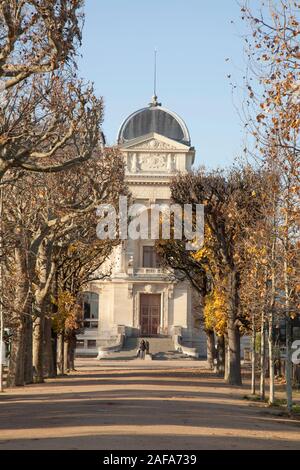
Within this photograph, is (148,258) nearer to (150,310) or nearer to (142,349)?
(150,310)

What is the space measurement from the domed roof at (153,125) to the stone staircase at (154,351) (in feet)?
73.5

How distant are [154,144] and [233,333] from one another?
5840 centimetres

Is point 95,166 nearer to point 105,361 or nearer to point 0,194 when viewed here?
point 0,194

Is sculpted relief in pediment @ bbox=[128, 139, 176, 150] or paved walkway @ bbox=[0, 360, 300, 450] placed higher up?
sculpted relief in pediment @ bbox=[128, 139, 176, 150]

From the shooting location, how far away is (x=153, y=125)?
10512cm

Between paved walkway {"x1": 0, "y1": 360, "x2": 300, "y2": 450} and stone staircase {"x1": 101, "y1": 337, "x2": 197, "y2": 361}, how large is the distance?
4507 cm

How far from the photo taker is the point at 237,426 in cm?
2261

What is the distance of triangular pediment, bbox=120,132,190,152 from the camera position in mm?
101875

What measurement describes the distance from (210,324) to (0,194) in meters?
19.9

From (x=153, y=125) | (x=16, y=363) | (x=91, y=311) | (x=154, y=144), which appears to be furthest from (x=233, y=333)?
(x=153, y=125)

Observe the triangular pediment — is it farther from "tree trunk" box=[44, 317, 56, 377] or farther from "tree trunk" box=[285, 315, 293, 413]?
"tree trunk" box=[285, 315, 293, 413]

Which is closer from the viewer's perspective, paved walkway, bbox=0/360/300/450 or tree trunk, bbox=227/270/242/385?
paved walkway, bbox=0/360/300/450

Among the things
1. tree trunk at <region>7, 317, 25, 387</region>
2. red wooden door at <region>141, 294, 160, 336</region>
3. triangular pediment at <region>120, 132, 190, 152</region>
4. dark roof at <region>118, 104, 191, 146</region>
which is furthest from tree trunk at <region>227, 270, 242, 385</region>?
dark roof at <region>118, 104, 191, 146</region>

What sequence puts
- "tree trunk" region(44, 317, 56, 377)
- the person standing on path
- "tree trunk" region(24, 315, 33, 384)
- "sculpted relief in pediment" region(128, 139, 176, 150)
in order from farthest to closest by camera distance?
1. "sculpted relief in pediment" region(128, 139, 176, 150)
2. the person standing on path
3. "tree trunk" region(44, 317, 56, 377)
4. "tree trunk" region(24, 315, 33, 384)
